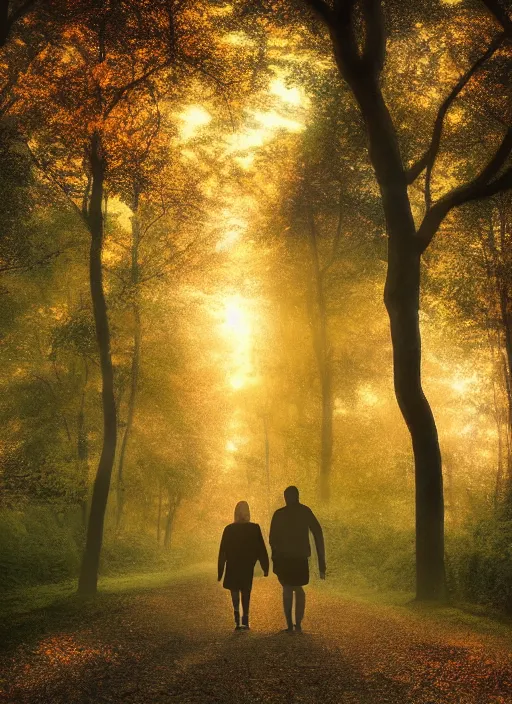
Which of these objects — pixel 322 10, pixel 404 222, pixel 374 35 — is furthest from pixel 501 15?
pixel 404 222

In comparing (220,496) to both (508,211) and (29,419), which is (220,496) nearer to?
(29,419)

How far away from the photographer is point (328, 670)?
682 cm

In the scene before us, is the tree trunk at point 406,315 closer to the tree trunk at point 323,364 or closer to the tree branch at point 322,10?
the tree branch at point 322,10

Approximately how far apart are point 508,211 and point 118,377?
16826mm

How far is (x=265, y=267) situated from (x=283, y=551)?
18.7 m

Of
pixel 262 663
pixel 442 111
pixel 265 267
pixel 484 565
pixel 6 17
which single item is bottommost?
pixel 262 663

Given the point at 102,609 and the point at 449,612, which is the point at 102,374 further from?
the point at 449,612

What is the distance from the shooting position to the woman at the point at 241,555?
10.2m

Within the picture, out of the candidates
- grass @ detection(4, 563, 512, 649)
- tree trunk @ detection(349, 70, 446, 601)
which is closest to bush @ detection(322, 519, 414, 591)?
grass @ detection(4, 563, 512, 649)

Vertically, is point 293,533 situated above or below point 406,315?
below

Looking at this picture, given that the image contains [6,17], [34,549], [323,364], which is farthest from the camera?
[323,364]

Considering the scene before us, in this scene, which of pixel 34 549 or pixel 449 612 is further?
pixel 34 549

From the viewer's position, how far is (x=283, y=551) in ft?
32.2

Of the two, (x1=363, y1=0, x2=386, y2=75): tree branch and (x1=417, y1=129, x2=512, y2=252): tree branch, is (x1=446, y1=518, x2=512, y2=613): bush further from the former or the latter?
(x1=363, y1=0, x2=386, y2=75): tree branch
